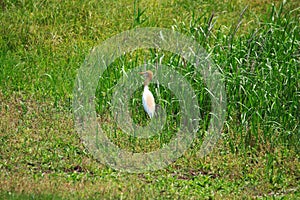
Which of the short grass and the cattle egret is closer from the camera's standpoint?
the short grass

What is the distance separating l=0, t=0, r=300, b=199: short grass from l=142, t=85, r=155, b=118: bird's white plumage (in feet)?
0.82

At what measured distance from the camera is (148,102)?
5926 millimetres

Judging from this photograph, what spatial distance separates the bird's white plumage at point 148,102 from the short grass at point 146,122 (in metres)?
0.25

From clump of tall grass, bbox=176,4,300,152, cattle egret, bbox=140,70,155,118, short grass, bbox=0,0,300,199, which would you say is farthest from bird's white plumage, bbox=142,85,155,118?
clump of tall grass, bbox=176,4,300,152

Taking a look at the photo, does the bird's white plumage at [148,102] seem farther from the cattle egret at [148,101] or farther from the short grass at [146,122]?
the short grass at [146,122]

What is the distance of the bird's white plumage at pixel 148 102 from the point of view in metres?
5.92

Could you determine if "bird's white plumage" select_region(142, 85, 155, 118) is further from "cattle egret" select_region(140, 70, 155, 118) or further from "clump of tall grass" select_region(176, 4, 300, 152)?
"clump of tall grass" select_region(176, 4, 300, 152)

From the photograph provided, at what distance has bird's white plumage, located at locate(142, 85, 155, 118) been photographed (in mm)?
5922

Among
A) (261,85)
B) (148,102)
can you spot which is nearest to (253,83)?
(261,85)

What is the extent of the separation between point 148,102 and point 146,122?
0.36 meters

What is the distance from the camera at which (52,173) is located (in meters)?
5.45

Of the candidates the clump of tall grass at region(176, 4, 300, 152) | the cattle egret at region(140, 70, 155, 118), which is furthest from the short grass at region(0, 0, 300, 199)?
the cattle egret at region(140, 70, 155, 118)

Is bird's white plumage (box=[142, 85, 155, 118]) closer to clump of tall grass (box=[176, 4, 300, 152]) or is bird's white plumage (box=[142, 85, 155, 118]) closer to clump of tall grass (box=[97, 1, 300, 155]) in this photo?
clump of tall grass (box=[97, 1, 300, 155])

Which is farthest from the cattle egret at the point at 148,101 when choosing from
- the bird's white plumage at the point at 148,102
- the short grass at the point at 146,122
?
the short grass at the point at 146,122
